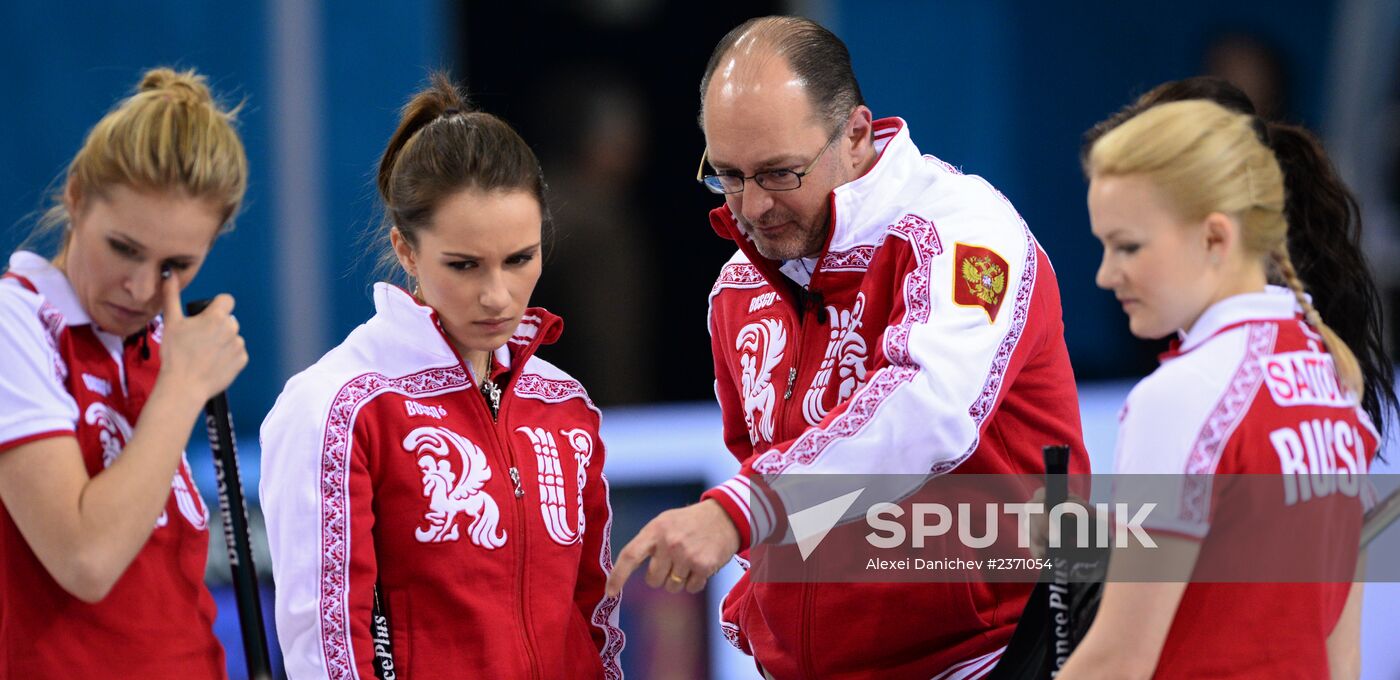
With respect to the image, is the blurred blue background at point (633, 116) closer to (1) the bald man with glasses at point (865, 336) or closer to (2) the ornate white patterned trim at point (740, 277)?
(2) the ornate white patterned trim at point (740, 277)

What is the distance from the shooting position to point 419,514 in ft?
8.72

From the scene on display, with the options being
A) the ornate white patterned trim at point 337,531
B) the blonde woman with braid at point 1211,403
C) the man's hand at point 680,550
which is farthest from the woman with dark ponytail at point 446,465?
the blonde woman with braid at point 1211,403

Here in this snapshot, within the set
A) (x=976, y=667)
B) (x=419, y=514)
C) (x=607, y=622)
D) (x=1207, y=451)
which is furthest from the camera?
(x=607, y=622)

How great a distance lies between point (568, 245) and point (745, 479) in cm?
396

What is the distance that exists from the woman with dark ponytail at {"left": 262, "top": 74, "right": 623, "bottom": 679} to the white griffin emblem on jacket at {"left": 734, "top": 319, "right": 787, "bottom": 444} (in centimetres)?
33

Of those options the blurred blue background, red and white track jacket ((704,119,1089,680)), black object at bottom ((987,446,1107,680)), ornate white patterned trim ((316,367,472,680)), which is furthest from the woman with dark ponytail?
the blurred blue background

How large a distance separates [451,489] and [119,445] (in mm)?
535

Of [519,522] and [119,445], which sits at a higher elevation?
[119,445]

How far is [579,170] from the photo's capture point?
6.78 metres

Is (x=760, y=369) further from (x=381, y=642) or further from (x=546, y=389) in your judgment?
(x=381, y=642)

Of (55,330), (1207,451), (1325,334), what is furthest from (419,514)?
(1325,334)

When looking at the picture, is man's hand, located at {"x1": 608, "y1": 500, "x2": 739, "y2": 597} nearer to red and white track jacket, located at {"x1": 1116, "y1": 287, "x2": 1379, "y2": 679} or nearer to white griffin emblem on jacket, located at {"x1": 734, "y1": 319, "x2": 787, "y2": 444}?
white griffin emblem on jacket, located at {"x1": 734, "y1": 319, "x2": 787, "y2": 444}

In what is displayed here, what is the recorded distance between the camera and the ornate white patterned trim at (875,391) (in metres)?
2.66

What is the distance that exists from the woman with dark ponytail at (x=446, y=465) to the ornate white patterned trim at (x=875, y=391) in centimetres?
43
